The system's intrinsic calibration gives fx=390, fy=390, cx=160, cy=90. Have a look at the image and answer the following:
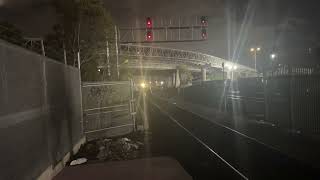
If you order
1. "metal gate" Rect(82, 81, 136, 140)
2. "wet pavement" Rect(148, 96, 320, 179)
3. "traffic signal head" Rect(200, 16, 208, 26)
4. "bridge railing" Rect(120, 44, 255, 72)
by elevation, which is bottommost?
"wet pavement" Rect(148, 96, 320, 179)

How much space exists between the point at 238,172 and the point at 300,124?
804 centimetres

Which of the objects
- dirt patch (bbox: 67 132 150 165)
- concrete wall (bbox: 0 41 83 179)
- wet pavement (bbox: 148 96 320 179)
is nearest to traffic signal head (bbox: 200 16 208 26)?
wet pavement (bbox: 148 96 320 179)

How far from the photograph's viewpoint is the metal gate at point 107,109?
1666cm

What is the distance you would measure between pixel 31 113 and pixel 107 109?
9.67m

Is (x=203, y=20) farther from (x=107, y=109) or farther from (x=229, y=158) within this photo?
(x=229, y=158)

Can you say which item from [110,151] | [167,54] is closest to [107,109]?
[110,151]

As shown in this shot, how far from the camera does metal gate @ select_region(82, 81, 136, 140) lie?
1666 centimetres

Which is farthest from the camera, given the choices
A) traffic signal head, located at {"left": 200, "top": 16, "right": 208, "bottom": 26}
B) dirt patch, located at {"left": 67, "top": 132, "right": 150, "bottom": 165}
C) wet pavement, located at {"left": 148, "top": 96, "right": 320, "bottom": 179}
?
traffic signal head, located at {"left": 200, "top": 16, "right": 208, "bottom": 26}

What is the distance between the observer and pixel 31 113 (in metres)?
7.91

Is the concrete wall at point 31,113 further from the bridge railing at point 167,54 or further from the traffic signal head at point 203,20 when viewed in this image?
the bridge railing at point 167,54

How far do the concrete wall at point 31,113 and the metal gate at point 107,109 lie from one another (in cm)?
418

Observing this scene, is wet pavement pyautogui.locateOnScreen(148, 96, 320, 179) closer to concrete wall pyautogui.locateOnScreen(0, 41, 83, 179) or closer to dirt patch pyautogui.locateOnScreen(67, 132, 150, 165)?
dirt patch pyautogui.locateOnScreen(67, 132, 150, 165)

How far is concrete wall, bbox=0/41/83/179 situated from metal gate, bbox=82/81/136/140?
13.7ft

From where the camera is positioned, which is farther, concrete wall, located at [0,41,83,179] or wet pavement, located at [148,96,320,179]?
wet pavement, located at [148,96,320,179]
